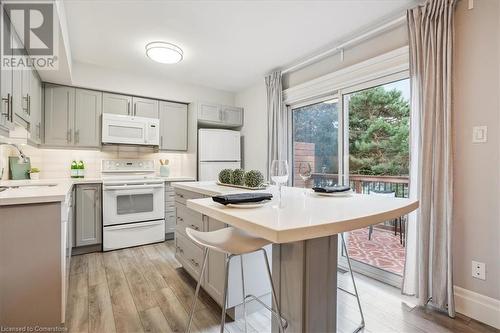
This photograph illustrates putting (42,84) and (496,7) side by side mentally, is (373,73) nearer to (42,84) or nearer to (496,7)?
(496,7)

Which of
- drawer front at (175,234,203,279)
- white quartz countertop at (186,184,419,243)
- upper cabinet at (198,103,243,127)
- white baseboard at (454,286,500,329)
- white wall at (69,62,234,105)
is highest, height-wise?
white wall at (69,62,234,105)

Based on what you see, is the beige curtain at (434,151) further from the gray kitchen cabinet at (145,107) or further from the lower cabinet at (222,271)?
the gray kitchen cabinet at (145,107)

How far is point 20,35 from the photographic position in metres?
2.00

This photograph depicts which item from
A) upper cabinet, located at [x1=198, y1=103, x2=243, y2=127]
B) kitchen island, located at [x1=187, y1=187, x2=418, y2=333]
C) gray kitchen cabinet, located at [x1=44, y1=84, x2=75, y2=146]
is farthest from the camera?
upper cabinet, located at [x1=198, y1=103, x2=243, y2=127]

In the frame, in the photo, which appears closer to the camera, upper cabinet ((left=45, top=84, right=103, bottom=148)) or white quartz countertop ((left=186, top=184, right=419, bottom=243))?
white quartz countertop ((left=186, top=184, right=419, bottom=243))

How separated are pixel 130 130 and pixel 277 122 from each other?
213cm

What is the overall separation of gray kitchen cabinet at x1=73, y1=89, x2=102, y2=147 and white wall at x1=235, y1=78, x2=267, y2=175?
2.26 m

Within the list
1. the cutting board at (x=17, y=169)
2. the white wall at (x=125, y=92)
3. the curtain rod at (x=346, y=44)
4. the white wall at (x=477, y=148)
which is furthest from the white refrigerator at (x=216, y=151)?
the white wall at (x=477, y=148)

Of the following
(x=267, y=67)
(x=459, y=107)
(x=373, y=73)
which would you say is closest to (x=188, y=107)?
(x=267, y=67)

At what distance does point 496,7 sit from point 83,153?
15.0 feet

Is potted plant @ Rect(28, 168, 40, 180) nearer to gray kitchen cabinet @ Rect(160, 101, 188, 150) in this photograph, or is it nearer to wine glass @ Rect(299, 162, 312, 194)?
gray kitchen cabinet @ Rect(160, 101, 188, 150)

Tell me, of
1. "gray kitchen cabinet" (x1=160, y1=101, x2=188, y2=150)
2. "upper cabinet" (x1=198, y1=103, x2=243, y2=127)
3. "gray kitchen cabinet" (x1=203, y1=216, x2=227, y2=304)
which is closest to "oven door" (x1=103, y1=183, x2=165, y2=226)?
"gray kitchen cabinet" (x1=160, y1=101, x2=188, y2=150)

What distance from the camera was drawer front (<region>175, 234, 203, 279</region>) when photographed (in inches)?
83.5

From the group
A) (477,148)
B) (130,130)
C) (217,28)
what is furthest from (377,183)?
(130,130)
